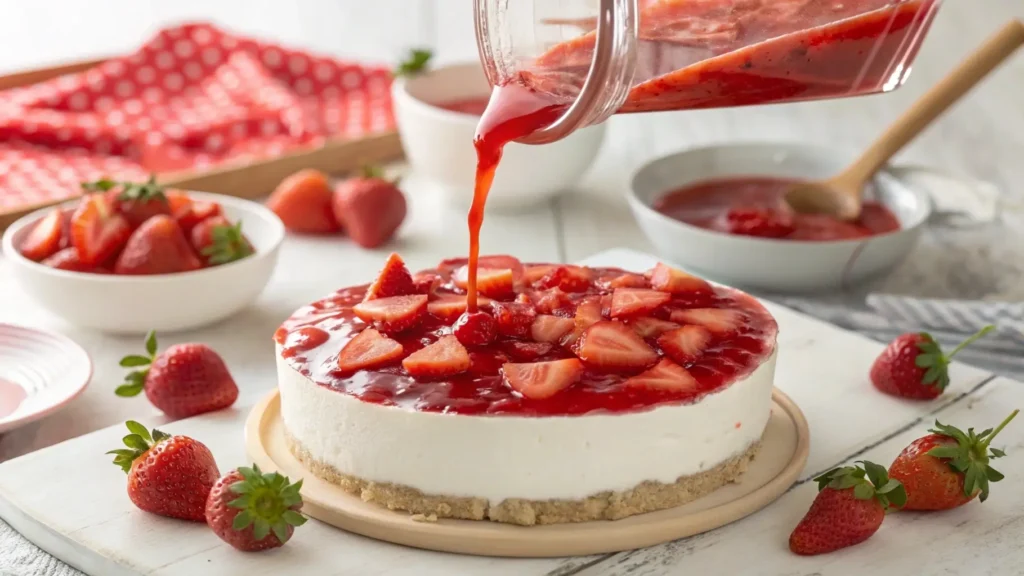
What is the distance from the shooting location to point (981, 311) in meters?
2.80

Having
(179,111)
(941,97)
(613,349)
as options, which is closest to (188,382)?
(613,349)

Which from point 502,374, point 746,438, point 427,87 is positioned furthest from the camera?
point 427,87

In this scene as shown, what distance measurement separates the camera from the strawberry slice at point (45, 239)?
278cm

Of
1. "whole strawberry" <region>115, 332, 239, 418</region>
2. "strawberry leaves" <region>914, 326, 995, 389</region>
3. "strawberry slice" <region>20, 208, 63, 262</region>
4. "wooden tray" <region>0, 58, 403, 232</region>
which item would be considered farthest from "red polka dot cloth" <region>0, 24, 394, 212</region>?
"strawberry leaves" <region>914, 326, 995, 389</region>

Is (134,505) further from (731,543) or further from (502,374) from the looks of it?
(731,543)

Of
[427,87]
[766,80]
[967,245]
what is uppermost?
[766,80]

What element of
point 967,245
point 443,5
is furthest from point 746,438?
point 443,5

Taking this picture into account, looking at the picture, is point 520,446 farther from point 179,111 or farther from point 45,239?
point 179,111

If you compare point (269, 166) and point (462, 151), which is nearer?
point (462, 151)

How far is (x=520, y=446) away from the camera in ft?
6.14

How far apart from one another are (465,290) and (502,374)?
0.39 metres

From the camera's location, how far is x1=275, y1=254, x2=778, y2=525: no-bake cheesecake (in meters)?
1.88

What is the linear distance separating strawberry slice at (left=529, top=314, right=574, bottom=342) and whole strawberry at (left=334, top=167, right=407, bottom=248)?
4.54ft

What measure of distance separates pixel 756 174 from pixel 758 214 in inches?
17.1
